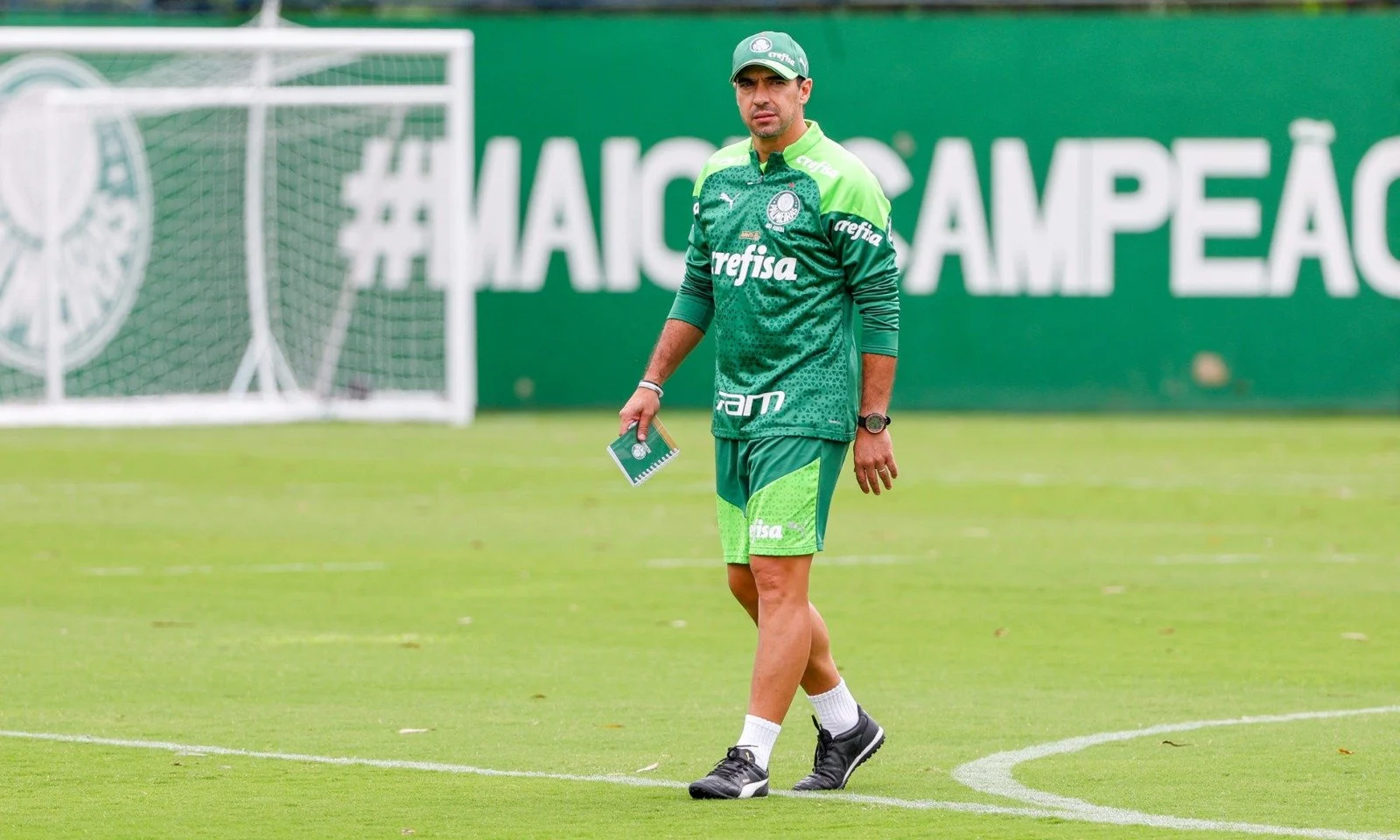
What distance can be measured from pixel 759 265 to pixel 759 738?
54.9 inches


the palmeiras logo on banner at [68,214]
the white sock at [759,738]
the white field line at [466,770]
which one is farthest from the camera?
the palmeiras logo on banner at [68,214]

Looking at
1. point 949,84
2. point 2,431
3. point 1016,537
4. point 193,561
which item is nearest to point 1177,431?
point 949,84

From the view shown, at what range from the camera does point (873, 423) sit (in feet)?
24.9

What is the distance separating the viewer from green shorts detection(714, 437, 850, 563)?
24.5 feet

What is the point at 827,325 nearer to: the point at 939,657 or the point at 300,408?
the point at 939,657

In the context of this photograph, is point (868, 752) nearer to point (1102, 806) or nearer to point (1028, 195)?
point (1102, 806)

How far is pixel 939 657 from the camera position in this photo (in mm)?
10703

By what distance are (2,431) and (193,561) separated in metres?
11.2

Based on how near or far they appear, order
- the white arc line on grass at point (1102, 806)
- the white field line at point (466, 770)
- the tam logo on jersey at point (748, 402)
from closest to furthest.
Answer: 1. the white arc line on grass at point (1102, 806)
2. the white field line at point (466, 770)
3. the tam logo on jersey at point (748, 402)

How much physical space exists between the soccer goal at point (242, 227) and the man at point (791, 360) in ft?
60.3

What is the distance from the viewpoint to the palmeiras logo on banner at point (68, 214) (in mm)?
26141

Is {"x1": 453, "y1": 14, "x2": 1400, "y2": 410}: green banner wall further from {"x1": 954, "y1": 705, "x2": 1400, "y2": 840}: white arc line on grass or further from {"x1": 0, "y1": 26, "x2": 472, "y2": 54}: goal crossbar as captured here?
{"x1": 954, "y1": 705, "x2": 1400, "y2": 840}: white arc line on grass

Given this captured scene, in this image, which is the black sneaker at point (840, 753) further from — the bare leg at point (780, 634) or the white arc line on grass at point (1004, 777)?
the bare leg at point (780, 634)

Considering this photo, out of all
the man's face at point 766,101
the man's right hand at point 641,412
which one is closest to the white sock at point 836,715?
the man's right hand at point 641,412
